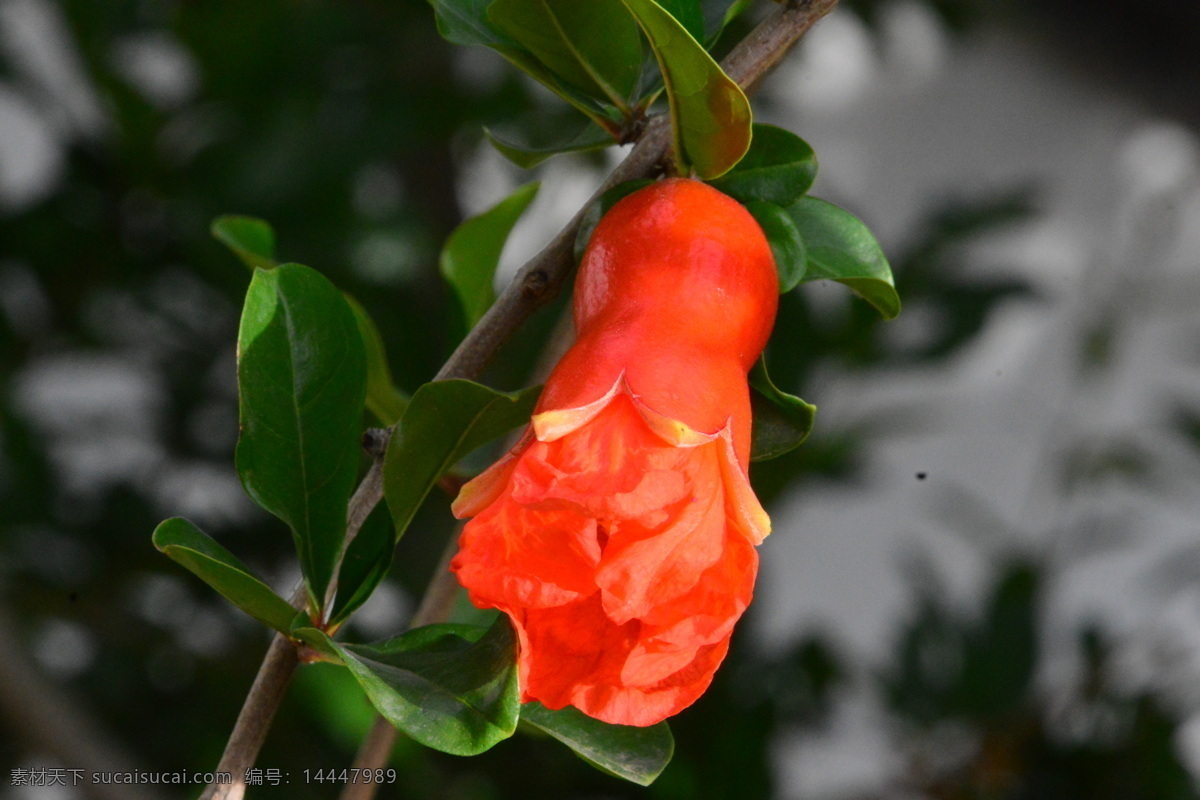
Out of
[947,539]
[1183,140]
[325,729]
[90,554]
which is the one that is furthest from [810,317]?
[1183,140]

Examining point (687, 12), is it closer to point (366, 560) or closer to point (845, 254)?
point (845, 254)

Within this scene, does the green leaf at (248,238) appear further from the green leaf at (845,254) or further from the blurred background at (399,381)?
the blurred background at (399,381)

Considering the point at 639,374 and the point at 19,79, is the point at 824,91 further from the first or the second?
the point at 639,374

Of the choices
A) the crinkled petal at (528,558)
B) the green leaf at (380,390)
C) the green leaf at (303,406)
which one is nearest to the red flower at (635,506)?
the crinkled petal at (528,558)

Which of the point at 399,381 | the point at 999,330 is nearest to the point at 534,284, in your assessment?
the point at 399,381

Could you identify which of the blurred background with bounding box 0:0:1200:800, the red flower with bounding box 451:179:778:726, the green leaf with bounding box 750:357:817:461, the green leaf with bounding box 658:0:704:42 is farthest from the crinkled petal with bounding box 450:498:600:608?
the blurred background with bounding box 0:0:1200:800

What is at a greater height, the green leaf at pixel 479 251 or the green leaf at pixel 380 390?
the green leaf at pixel 479 251
